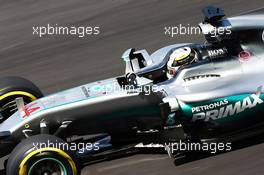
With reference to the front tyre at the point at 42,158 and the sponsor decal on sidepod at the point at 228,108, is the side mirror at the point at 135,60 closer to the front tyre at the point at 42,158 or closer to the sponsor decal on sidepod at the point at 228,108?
the sponsor decal on sidepod at the point at 228,108

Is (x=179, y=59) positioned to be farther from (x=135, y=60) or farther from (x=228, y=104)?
(x=228, y=104)

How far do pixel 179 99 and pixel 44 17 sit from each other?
7.61 meters

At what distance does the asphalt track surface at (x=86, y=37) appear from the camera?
12164mm

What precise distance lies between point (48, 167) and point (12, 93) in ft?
6.36

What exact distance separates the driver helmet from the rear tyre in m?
2.19

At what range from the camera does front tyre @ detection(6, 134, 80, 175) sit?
298 inches

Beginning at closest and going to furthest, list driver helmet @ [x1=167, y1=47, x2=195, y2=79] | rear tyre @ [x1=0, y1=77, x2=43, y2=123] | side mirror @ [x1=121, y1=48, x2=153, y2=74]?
driver helmet @ [x1=167, y1=47, x2=195, y2=79], side mirror @ [x1=121, y1=48, x2=153, y2=74], rear tyre @ [x1=0, y1=77, x2=43, y2=123]

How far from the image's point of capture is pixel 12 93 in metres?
9.28

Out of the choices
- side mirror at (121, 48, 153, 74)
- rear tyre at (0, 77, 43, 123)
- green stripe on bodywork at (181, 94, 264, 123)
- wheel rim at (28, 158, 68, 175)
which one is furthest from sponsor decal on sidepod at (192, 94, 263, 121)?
rear tyre at (0, 77, 43, 123)

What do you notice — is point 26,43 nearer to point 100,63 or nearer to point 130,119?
point 100,63

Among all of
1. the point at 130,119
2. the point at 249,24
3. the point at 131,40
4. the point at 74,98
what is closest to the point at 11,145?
the point at 74,98

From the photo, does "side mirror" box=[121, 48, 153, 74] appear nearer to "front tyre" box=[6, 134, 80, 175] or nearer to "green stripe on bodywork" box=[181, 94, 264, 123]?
"green stripe on bodywork" box=[181, 94, 264, 123]

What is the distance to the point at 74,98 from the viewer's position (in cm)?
842

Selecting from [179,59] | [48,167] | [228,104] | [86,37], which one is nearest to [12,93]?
[48,167]
